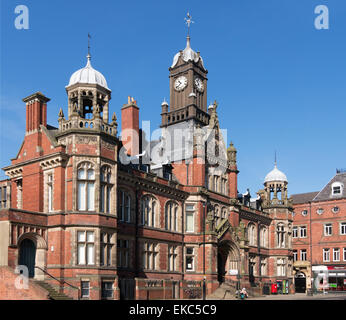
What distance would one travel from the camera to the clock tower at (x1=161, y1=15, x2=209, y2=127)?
58.8 m

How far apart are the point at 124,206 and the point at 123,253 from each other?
389cm

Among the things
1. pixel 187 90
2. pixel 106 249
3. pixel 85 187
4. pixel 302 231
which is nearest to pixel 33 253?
pixel 106 249

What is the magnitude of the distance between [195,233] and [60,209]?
17.6 m

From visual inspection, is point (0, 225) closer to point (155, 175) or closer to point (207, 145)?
point (155, 175)

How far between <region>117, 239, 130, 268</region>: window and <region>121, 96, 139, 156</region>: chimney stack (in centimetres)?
976

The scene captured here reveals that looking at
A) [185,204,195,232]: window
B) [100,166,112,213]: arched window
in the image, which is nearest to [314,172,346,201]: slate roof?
[185,204,195,232]: window

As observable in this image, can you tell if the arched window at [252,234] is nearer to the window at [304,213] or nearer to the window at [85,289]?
the window at [304,213]

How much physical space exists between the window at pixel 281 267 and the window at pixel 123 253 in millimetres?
31451

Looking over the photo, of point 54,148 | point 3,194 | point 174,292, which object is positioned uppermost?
point 54,148

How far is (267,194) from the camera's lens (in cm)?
6988

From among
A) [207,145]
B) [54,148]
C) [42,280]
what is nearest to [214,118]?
[207,145]

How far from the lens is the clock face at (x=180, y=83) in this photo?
60.8 m

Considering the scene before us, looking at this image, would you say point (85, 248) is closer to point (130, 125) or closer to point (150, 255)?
point (150, 255)

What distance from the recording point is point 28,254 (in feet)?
116
